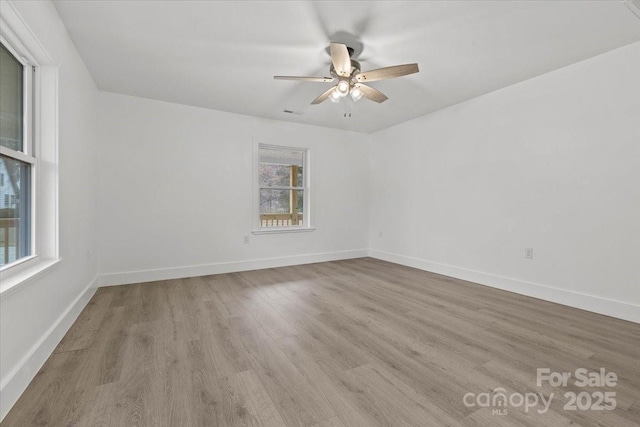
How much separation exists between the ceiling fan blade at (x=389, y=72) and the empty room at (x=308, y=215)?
0.04 metres

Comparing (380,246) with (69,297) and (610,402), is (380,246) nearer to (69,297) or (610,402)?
(610,402)

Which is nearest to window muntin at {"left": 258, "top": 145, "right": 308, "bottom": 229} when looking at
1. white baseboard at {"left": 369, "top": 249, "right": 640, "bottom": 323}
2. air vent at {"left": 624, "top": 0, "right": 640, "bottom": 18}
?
white baseboard at {"left": 369, "top": 249, "right": 640, "bottom": 323}

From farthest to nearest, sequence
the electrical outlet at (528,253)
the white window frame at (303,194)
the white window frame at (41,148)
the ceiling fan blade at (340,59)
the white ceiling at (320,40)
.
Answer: the white window frame at (303,194)
the electrical outlet at (528,253)
the ceiling fan blade at (340,59)
the white ceiling at (320,40)
the white window frame at (41,148)

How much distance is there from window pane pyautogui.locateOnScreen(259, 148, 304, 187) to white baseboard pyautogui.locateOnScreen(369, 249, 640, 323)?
2427 millimetres

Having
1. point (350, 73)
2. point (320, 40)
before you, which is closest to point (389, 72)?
point (350, 73)

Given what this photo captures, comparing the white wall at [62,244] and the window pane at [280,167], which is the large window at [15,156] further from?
the window pane at [280,167]

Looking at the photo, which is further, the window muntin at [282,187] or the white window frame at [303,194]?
the window muntin at [282,187]

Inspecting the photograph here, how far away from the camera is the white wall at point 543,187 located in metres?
2.54

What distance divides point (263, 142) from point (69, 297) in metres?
3.03

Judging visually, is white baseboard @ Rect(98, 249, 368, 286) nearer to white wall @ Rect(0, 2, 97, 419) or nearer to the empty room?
the empty room

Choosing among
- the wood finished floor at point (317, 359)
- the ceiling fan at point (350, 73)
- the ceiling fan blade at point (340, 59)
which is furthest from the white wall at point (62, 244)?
the ceiling fan blade at point (340, 59)

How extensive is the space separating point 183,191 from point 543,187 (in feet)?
14.2

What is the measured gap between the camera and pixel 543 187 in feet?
10.0

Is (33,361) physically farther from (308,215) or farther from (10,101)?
(308,215)
